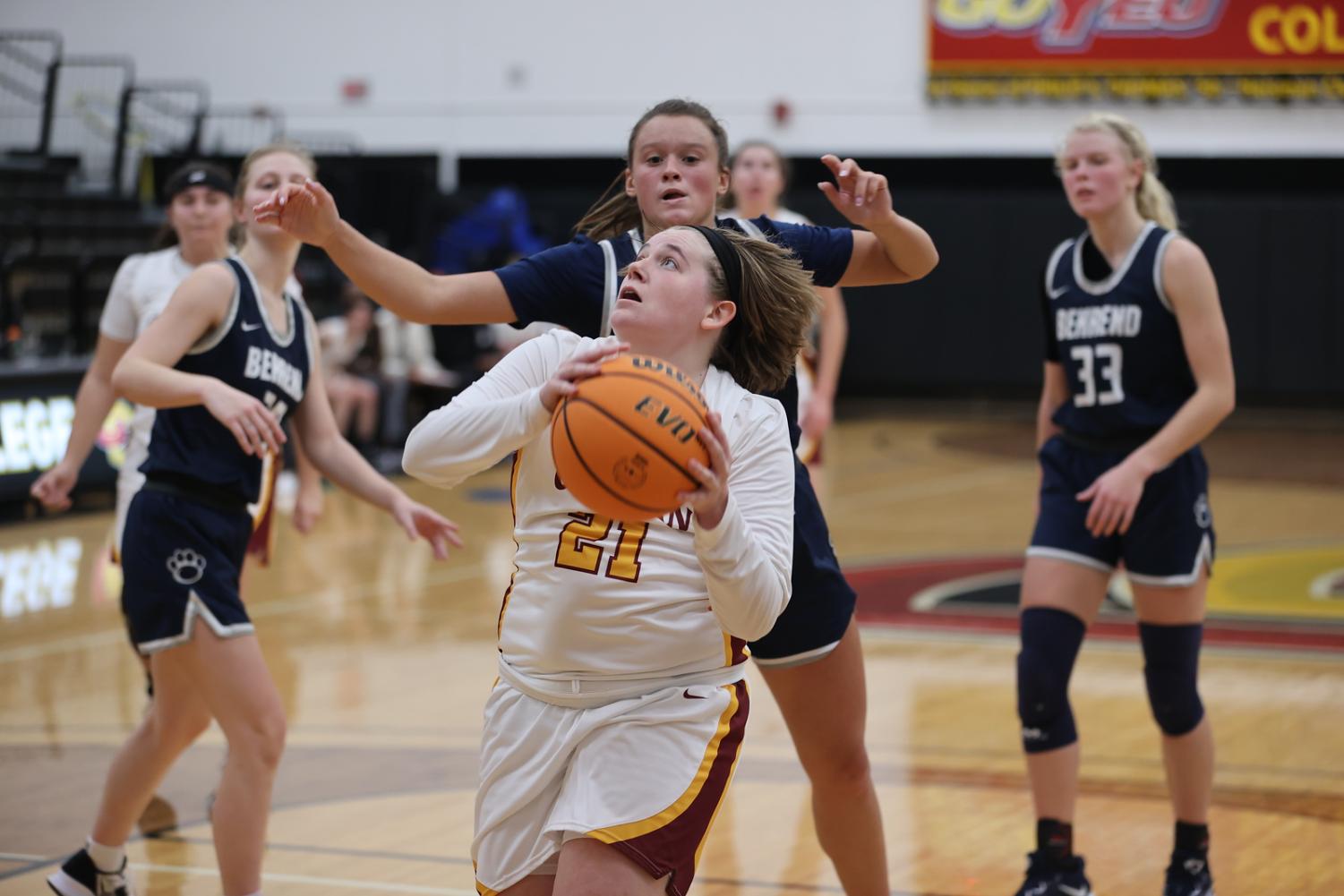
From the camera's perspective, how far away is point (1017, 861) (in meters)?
4.66

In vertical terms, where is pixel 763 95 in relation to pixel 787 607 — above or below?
above

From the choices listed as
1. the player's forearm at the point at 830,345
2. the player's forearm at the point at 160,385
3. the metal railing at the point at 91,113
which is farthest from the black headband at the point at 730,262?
the metal railing at the point at 91,113

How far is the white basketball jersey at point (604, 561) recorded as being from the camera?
8.89ft

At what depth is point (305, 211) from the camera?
3066 millimetres

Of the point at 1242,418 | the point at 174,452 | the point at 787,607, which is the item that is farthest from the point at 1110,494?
the point at 1242,418

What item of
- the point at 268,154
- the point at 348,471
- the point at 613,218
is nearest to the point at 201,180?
the point at 268,154

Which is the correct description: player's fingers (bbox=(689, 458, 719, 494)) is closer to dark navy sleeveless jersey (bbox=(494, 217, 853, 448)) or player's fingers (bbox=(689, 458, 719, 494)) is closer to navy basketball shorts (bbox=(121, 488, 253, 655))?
dark navy sleeveless jersey (bbox=(494, 217, 853, 448))

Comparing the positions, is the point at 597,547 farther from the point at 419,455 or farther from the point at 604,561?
the point at 419,455

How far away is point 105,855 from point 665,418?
2407mm

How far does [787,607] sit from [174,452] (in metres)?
1.53

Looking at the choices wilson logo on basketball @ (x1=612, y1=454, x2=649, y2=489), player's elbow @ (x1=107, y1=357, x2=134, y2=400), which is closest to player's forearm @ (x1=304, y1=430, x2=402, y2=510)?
player's elbow @ (x1=107, y1=357, x2=134, y2=400)

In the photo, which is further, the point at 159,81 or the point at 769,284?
the point at 159,81

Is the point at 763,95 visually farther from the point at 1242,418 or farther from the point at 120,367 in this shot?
the point at 120,367

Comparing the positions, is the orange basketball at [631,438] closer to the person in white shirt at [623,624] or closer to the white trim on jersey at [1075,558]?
the person in white shirt at [623,624]
